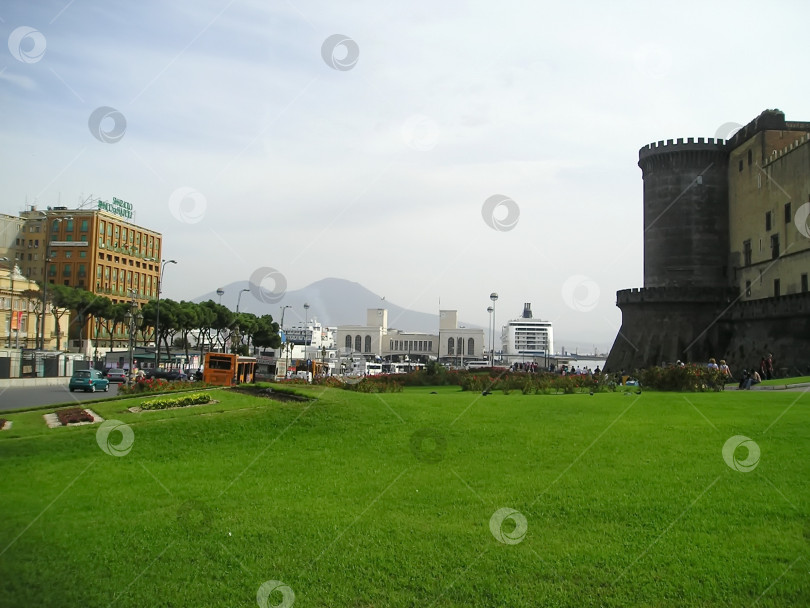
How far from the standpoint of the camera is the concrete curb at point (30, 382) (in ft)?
133

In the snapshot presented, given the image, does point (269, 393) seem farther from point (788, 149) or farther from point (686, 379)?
point (788, 149)

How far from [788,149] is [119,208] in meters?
84.2

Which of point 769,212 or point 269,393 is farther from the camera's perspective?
point 769,212

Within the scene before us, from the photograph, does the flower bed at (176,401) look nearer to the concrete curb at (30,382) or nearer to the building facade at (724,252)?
the concrete curb at (30,382)

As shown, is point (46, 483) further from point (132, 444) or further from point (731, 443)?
point (731, 443)

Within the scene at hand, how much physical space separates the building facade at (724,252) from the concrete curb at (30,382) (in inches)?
1773

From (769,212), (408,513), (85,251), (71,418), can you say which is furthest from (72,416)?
(85,251)

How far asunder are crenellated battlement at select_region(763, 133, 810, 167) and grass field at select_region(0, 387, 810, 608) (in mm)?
35403

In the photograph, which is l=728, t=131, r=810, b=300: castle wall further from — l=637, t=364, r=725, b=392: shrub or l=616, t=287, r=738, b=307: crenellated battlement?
l=637, t=364, r=725, b=392: shrub

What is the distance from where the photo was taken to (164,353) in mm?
86312

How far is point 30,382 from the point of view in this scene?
1722 inches

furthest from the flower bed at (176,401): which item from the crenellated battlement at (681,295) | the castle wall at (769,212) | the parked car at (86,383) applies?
the crenellated battlement at (681,295)

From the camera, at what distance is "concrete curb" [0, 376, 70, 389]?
4060 cm

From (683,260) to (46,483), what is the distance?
2275 inches
